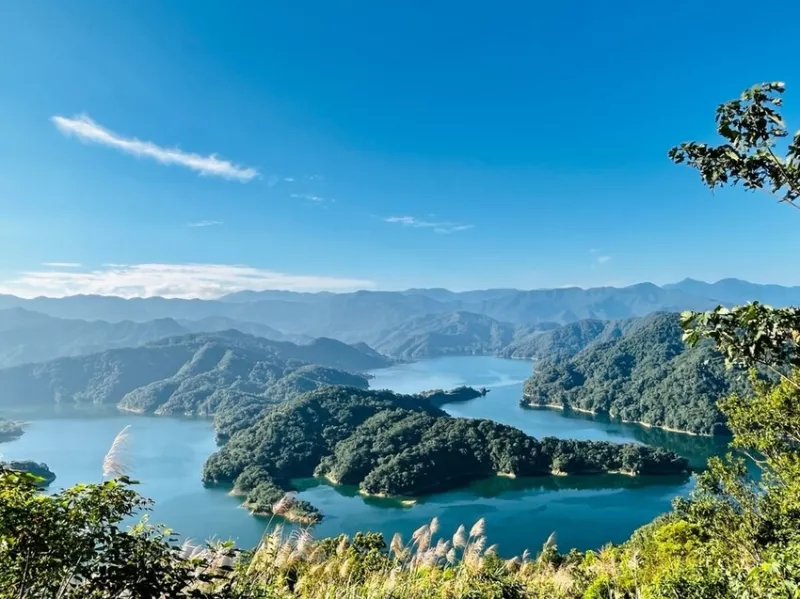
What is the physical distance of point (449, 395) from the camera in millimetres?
90875

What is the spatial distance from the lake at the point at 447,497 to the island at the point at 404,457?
5.03 ft

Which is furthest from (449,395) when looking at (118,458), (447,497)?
(118,458)

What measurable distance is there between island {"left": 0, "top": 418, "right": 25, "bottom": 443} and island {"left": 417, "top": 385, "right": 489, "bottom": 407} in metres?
66.1

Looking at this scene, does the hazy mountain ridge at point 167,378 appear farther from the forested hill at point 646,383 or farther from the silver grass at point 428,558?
the silver grass at point 428,558

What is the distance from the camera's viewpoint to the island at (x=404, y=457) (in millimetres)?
44312

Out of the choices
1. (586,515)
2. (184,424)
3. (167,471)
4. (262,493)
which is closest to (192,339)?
(184,424)

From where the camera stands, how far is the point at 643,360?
89.9 m

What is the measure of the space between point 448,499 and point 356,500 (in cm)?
841

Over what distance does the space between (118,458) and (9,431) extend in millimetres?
94369

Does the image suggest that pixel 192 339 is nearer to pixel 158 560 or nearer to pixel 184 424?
pixel 184 424

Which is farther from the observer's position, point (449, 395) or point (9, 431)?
point (449, 395)

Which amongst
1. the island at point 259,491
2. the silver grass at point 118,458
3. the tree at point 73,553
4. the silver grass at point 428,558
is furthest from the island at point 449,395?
the tree at point 73,553

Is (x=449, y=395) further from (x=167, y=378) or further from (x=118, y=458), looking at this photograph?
(x=118, y=458)

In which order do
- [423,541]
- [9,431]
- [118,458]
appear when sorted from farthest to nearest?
[9,431] → [423,541] → [118,458]
